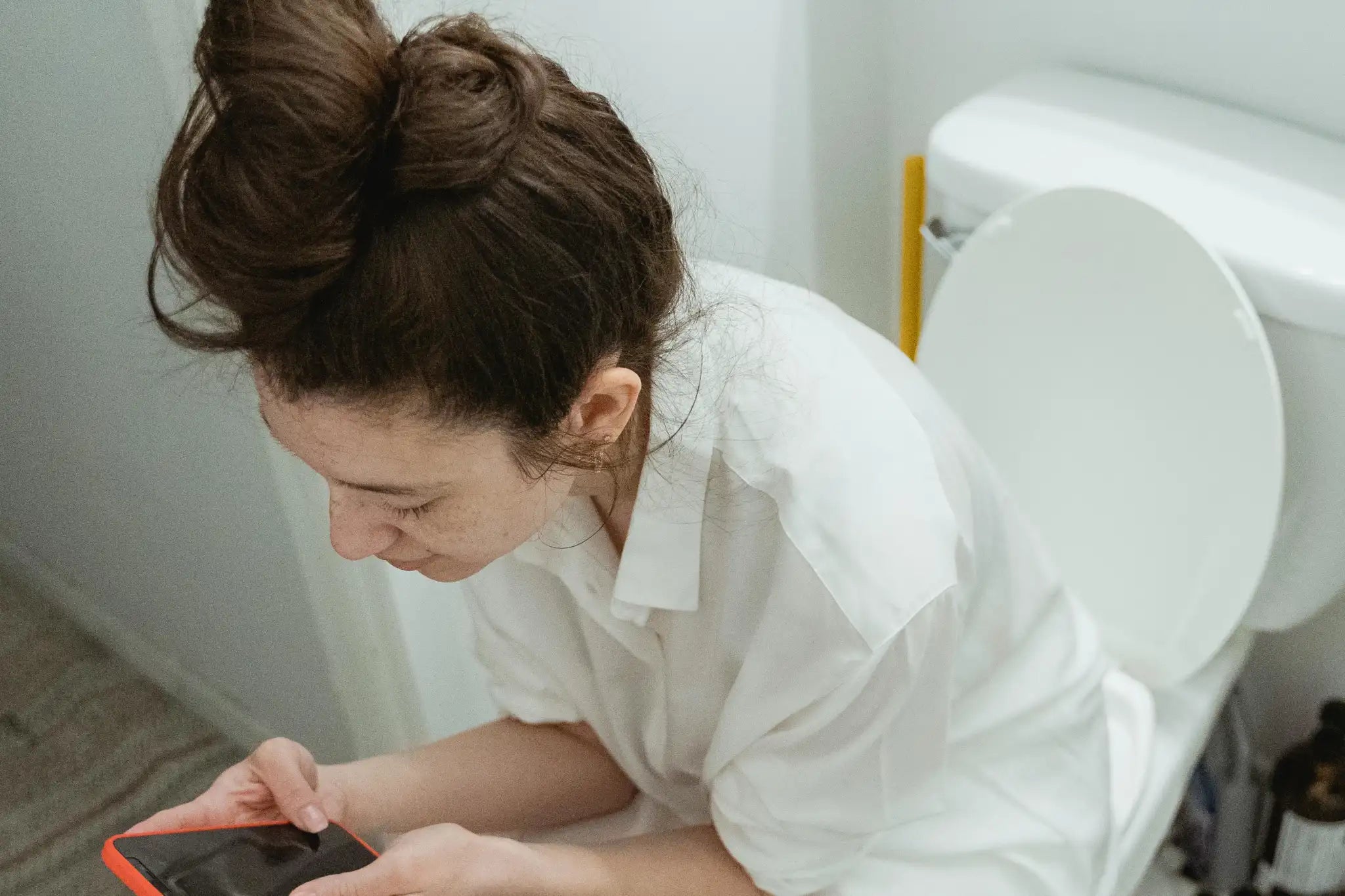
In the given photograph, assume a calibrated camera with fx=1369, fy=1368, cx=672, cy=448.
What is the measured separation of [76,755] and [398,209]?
1.14 metres

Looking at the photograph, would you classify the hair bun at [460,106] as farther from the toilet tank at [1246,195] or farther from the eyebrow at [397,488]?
the toilet tank at [1246,195]

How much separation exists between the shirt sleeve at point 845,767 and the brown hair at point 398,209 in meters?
0.23

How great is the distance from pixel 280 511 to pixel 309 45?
58cm

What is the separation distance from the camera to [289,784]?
75cm

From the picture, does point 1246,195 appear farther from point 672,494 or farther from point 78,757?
point 78,757

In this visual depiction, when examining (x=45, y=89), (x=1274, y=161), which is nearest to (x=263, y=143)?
(x=45, y=89)

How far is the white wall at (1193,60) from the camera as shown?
94cm

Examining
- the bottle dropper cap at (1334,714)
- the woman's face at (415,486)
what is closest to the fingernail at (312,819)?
the woman's face at (415,486)

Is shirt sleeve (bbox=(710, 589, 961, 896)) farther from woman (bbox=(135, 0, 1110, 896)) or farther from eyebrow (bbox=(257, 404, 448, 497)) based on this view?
eyebrow (bbox=(257, 404, 448, 497))

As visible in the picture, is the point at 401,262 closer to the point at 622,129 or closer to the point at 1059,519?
the point at 622,129

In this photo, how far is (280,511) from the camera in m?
1.00

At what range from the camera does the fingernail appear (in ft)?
2.40

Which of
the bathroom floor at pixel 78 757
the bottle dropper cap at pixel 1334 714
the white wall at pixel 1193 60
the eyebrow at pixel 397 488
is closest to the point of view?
the eyebrow at pixel 397 488

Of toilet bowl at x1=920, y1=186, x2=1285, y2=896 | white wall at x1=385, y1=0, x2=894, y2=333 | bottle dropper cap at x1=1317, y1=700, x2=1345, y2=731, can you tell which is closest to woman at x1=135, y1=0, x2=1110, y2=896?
toilet bowl at x1=920, y1=186, x2=1285, y2=896
